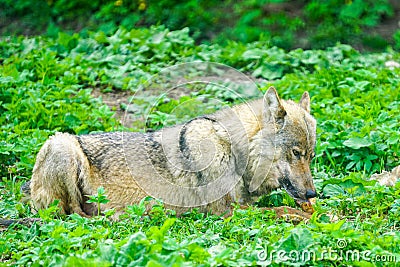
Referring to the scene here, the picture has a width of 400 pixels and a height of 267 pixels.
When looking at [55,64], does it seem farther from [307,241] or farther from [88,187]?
[307,241]

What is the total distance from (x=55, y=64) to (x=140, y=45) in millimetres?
1517

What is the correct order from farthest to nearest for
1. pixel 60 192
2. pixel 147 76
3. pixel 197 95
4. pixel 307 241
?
pixel 147 76
pixel 197 95
pixel 60 192
pixel 307 241

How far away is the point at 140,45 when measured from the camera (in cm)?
1081

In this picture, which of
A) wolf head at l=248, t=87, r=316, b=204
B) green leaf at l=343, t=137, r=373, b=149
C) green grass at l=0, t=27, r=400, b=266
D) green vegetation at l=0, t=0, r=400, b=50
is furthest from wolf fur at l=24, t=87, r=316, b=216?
green vegetation at l=0, t=0, r=400, b=50

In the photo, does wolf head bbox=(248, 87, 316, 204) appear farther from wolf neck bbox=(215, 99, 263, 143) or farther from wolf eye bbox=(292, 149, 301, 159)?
wolf neck bbox=(215, 99, 263, 143)

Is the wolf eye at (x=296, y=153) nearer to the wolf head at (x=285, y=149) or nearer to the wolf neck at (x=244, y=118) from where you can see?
the wolf head at (x=285, y=149)

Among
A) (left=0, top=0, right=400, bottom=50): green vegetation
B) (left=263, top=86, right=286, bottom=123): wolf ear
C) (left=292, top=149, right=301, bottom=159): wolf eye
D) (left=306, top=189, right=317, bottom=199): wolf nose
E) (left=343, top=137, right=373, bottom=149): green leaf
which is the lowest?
(left=306, top=189, right=317, bottom=199): wolf nose

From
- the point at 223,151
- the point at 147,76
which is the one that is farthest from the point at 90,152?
the point at 147,76

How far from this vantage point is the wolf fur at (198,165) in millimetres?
6293
